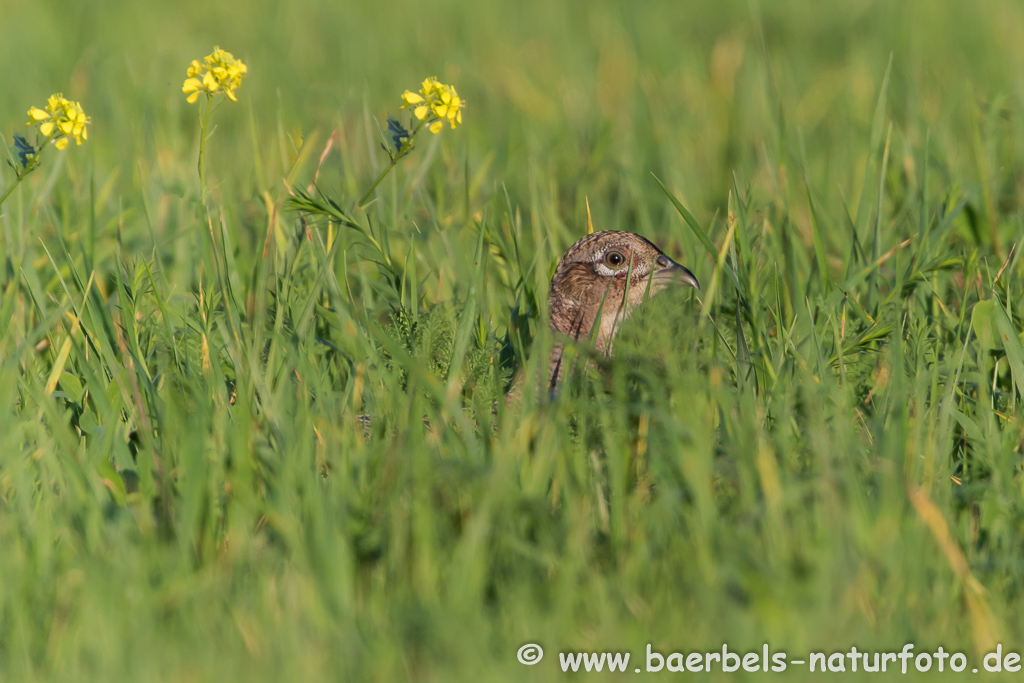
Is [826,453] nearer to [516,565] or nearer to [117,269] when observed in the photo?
[516,565]

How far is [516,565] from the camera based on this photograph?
9.12 feet

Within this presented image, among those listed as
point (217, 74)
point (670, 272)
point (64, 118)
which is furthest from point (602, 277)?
point (64, 118)

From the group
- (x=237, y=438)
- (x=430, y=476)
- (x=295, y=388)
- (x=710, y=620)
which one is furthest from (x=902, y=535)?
(x=295, y=388)

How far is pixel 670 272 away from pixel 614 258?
9.0 inches

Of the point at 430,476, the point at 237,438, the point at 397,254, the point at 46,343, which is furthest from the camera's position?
the point at 397,254

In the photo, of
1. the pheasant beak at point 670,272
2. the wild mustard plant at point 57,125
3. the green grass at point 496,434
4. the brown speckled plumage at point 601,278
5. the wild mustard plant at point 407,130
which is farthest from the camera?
the brown speckled plumage at point 601,278

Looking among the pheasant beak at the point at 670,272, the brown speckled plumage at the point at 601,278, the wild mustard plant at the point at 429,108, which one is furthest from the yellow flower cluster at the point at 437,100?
the pheasant beak at the point at 670,272

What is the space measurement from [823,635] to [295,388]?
1.97m

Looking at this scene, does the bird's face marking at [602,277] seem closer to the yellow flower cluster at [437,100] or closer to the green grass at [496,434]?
the green grass at [496,434]

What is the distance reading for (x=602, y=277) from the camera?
4363 millimetres

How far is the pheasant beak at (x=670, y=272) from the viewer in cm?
419

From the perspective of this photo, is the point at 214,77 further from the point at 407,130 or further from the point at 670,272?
the point at 670,272

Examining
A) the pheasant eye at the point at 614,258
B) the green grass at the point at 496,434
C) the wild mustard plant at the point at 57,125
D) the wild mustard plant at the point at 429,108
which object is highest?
the wild mustard plant at the point at 429,108

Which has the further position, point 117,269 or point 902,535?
point 117,269
